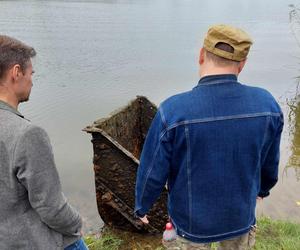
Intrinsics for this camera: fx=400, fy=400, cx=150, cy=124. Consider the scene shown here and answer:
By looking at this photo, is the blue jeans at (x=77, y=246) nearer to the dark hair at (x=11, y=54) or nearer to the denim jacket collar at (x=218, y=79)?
the dark hair at (x=11, y=54)

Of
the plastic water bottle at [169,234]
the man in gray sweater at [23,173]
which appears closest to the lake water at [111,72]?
the plastic water bottle at [169,234]

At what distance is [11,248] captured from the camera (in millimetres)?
2115

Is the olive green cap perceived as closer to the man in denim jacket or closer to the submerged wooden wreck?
the man in denim jacket

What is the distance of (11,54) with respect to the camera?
6.57 ft

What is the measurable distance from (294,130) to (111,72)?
6.09m

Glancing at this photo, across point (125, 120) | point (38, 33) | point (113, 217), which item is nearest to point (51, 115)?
point (125, 120)

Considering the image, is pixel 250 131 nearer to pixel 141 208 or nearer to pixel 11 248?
pixel 141 208

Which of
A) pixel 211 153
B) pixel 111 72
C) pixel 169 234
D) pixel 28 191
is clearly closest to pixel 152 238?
pixel 169 234

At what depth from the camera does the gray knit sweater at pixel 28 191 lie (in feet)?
6.28

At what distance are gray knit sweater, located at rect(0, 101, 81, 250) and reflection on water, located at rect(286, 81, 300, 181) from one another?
5857 mm

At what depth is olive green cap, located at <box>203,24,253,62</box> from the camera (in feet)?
7.10

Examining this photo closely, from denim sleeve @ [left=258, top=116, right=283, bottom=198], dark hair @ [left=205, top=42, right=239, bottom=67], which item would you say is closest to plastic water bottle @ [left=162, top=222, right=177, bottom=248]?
denim sleeve @ [left=258, top=116, right=283, bottom=198]

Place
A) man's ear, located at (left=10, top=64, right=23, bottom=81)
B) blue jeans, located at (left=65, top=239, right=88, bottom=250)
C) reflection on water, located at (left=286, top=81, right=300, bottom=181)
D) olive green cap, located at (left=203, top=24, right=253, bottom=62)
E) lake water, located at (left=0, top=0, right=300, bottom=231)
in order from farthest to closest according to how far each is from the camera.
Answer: reflection on water, located at (left=286, top=81, right=300, bottom=181) < lake water, located at (left=0, top=0, right=300, bottom=231) < blue jeans, located at (left=65, top=239, right=88, bottom=250) < olive green cap, located at (left=203, top=24, right=253, bottom=62) < man's ear, located at (left=10, top=64, right=23, bottom=81)

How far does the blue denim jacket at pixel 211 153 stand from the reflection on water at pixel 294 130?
5.17m
